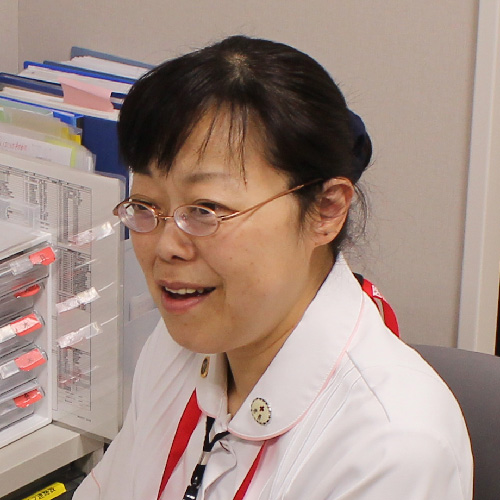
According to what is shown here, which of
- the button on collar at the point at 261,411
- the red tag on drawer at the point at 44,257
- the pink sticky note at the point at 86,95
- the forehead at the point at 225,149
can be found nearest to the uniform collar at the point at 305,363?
the button on collar at the point at 261,411

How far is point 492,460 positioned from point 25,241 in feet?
2.63

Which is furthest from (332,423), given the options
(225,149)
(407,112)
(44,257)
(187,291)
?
(407,112)

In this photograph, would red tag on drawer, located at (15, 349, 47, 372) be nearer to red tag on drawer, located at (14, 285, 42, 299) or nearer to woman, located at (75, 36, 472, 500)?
red tag on drawer, located at (14, 285, 42, 299)

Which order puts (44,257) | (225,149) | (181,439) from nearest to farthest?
(225,149)
(181,439)
(44,257)

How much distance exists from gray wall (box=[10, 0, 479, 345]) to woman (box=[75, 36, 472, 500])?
1.71 ft

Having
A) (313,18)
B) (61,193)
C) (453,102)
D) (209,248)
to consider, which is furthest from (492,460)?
(313,18)

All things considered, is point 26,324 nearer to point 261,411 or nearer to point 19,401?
point 19,401

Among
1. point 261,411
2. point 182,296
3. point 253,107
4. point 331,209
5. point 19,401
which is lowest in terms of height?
point 19,401

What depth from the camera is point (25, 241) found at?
1404 millimetres

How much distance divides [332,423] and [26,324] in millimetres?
667

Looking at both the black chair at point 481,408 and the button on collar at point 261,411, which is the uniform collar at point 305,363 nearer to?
the button on collar at point 261,411

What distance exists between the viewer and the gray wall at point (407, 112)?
1.54 meters

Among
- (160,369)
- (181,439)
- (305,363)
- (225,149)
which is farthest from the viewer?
(160,369)

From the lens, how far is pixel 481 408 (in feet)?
4.01
